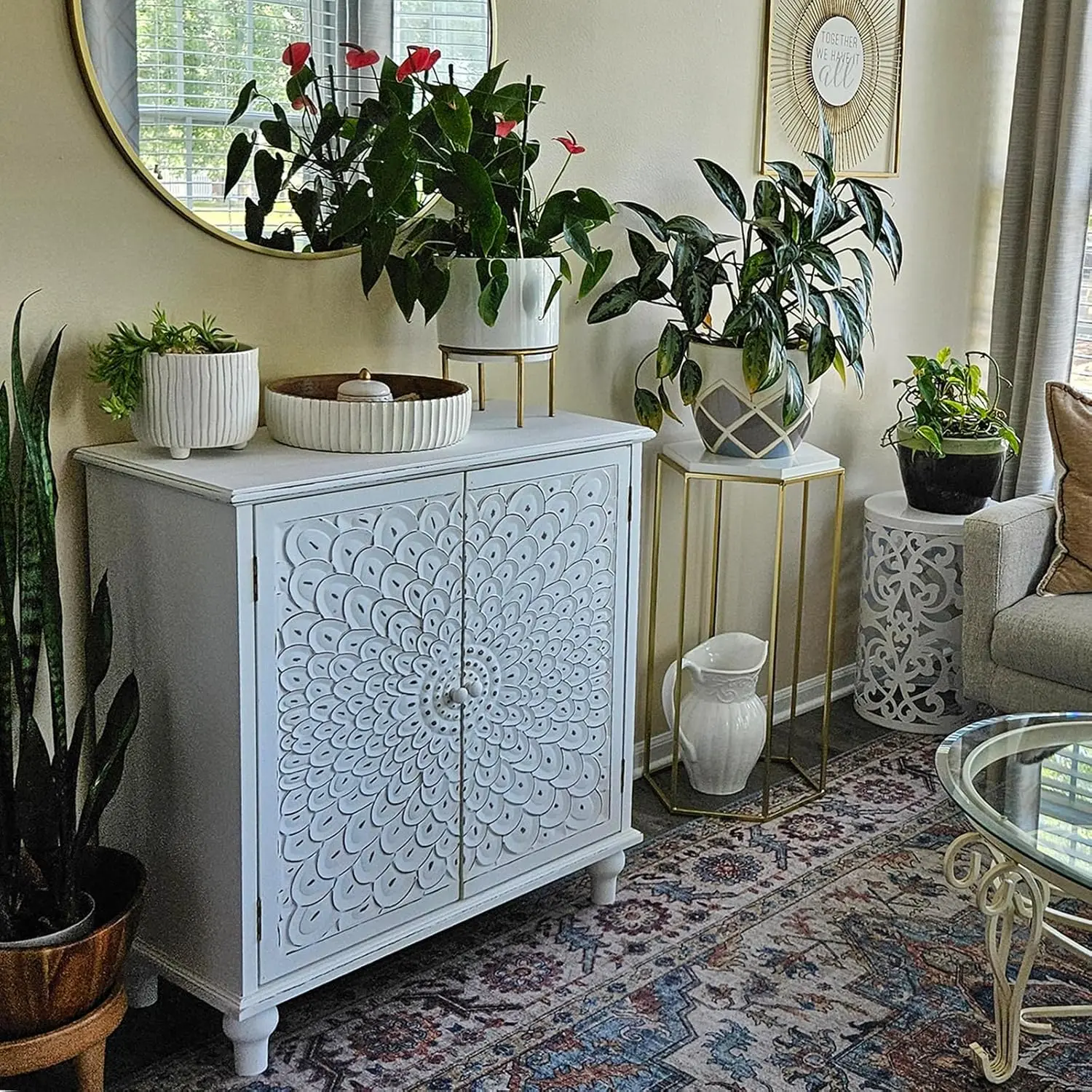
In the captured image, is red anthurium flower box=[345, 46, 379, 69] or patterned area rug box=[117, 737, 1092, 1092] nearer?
patterned area rug box=[117, 737, 1092, 1092]

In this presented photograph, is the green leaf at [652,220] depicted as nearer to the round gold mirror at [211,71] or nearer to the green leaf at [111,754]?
the round gold mirror at [211,71]

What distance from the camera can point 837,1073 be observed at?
227 centimetres

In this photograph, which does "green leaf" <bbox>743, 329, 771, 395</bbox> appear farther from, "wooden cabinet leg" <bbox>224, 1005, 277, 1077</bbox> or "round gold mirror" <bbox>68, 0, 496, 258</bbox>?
"wooden cabinet leg" <bbox>224, 1005, 277, 1077</bbox>

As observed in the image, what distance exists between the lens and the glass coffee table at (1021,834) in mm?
2062

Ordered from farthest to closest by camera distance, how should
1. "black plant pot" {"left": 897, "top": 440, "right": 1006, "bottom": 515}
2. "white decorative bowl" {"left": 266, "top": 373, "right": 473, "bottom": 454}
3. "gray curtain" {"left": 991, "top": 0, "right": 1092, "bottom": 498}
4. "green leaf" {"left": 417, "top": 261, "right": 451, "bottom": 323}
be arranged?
"gray curtain" {"left": 991, "top": 0, "right": 1092, "bottom": 498}, "black plant pot" {"left": 897, "top": 440, "right": 1006, "bottom": 515}, "green leaf" {"left": 417, "top": 261, "right": 451, "bottom": 323}, "white decorative bowl" {"left": 266, "top": 373, "right": 473, "bottom": 454}

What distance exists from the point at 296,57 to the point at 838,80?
1.56 metres

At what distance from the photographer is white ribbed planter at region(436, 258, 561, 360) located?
251 centimetres

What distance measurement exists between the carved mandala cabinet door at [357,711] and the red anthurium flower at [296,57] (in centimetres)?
72

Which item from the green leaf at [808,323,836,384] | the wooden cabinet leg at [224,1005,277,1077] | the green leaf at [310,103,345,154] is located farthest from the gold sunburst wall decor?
the wooden cabinet leg at [224,1005,277,1077]

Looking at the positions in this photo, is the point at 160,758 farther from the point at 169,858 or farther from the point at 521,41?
the point at 521,41

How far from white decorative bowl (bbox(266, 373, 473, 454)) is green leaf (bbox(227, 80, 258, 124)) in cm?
43

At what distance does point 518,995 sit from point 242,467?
1.00m

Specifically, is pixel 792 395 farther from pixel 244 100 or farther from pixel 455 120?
pixel 244 100

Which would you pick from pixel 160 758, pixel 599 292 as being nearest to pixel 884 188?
pixel 599 292
